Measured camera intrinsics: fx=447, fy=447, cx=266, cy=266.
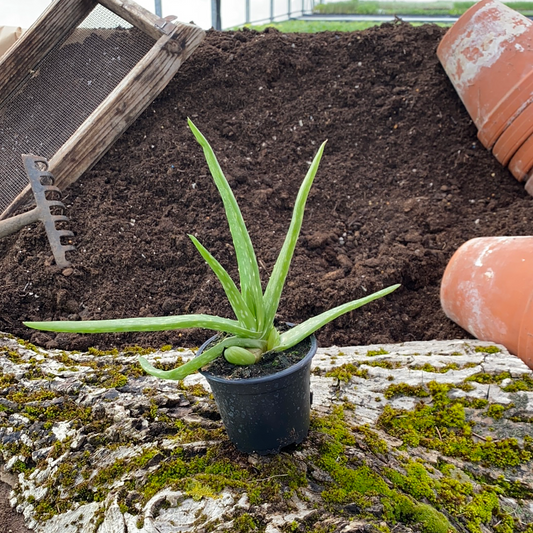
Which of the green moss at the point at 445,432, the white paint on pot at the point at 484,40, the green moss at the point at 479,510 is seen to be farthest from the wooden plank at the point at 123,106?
the green moss at the point at 479,510

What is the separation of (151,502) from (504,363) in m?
1.09

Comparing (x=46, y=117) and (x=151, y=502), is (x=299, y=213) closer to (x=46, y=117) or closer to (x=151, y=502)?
(x=151, y=502)

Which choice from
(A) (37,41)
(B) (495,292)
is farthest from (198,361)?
(A) (37,41)

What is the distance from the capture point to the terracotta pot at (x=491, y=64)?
2518mm

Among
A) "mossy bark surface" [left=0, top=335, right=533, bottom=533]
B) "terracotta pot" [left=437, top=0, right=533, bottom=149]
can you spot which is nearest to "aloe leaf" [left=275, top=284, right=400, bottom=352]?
"mossy bark surface" [left=0, top=335, right=533, bottom=533]

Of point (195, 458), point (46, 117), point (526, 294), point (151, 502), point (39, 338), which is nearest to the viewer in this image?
point (151, 502)

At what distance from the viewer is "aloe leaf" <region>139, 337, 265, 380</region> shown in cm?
84

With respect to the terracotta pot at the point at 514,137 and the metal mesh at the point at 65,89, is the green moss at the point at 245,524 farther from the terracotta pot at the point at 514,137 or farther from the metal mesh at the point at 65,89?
the terracotta pot at the point at 514,137

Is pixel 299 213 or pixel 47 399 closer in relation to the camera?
pixel 299 213

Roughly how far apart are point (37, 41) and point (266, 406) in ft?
9.71

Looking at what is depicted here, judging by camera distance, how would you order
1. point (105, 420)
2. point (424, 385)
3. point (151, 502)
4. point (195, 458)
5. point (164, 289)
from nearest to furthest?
point (151, 502) → point (195, 458) → point (105, 420) → point (424, 385) → point (164, 289)

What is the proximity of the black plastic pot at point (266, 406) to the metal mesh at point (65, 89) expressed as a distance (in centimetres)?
223

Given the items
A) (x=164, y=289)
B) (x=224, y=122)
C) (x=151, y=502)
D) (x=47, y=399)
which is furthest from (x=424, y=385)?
(x=224, y=122)

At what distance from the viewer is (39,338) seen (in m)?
1.96
